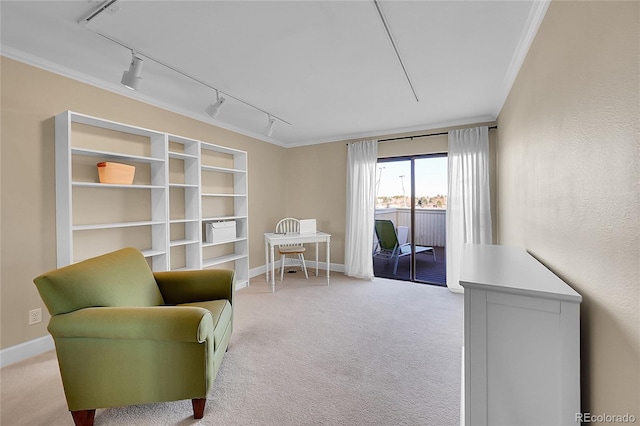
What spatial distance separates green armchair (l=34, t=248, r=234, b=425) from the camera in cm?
143

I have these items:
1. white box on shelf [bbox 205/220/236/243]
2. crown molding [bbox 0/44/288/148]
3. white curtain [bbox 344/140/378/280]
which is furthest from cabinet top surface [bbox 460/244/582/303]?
crown molding [bbox 0/44/288/148]

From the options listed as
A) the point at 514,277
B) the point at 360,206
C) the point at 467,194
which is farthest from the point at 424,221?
the point at 514,277

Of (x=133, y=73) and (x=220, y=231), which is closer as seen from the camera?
(x=133, y=73)

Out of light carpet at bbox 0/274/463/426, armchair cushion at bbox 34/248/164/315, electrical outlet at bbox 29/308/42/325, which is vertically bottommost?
light carpet at bbox 0/274/463/426

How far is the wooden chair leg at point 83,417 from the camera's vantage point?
1.48 m

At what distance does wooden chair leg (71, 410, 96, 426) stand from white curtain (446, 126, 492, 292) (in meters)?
3.84

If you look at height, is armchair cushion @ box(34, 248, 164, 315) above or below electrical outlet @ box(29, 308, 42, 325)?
above

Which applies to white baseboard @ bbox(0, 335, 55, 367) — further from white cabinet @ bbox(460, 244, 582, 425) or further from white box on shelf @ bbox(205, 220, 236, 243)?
white cabinet @ bbox(460, 244, 582, 425)

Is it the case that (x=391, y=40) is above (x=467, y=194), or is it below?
above

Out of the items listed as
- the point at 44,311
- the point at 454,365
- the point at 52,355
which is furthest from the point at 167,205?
the point at 454,365

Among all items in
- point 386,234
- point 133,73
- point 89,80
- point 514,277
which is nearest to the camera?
point 514,277

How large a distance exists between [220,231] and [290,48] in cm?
253

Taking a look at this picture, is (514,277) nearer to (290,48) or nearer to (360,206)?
(290,48)

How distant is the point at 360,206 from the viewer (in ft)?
14.7
